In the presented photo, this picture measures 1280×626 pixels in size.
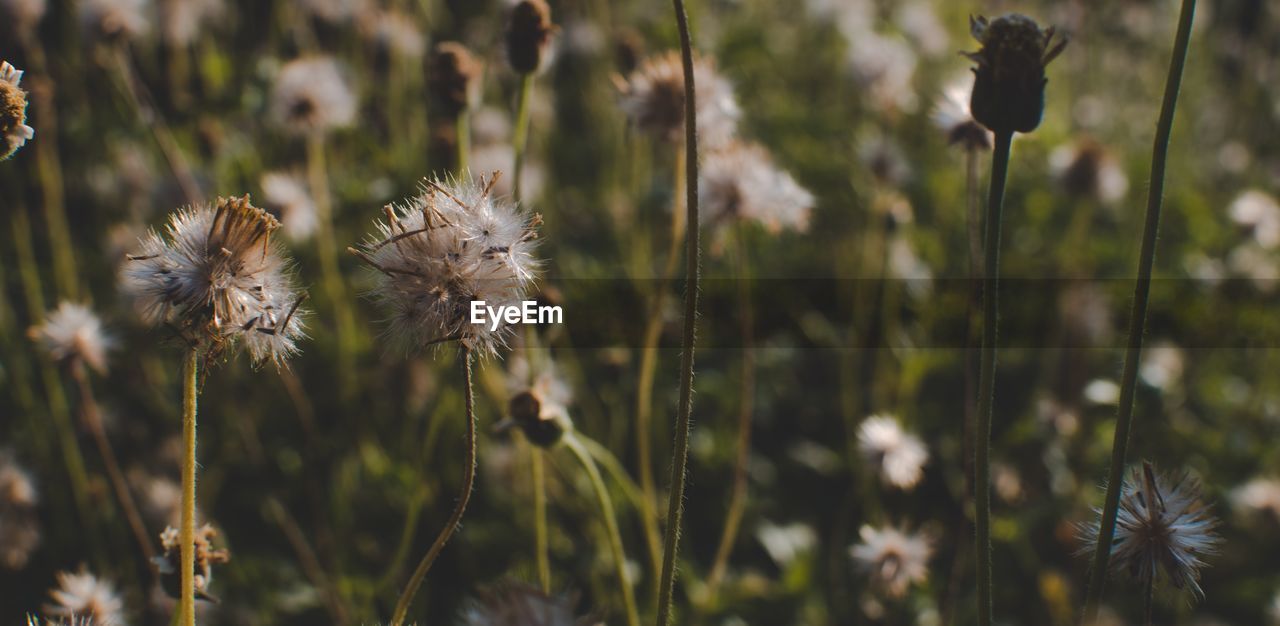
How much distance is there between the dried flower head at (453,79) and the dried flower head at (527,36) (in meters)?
0.16

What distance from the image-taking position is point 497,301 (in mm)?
1355

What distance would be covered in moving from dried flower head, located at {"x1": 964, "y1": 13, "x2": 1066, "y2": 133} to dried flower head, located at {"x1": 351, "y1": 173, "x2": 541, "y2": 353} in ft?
2.32

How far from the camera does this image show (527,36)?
6.77 ft

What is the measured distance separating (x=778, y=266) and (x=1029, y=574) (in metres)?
1.60

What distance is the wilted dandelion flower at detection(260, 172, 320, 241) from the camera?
3076 mm

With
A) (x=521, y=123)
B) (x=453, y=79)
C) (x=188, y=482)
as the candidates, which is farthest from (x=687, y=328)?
(x=453, y=79)

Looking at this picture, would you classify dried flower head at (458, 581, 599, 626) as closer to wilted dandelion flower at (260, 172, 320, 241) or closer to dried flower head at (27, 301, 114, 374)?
dried flower head at (27, 301, 114, 374)

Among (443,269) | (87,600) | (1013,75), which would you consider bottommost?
(87,600)

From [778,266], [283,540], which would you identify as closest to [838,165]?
[778,266]

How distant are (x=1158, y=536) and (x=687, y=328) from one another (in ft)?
2.55

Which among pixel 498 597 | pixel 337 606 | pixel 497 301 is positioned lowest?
pixel 337 606

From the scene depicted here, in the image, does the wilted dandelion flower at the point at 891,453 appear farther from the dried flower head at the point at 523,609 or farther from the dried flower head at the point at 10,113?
the dried flower head at the point at 10,113

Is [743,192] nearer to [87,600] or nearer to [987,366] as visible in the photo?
[987,366]

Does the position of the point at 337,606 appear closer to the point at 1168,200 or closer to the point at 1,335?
the point at 1,335
